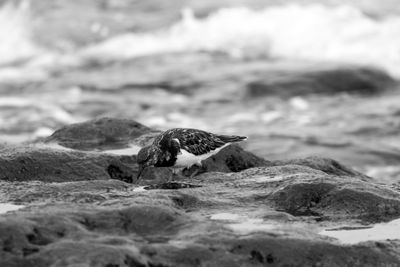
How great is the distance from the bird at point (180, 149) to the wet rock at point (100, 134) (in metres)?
0.84

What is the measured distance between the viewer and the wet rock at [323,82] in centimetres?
1761

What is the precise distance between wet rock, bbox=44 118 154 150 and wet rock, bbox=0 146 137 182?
79 centimetres

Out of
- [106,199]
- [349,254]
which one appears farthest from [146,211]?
[349,254]

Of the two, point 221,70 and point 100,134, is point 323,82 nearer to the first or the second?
point 221,70

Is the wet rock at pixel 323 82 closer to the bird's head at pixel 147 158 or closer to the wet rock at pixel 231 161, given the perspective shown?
the wet rock at pixel 231 161

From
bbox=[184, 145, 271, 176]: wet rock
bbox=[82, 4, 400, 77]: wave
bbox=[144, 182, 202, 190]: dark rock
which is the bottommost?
bbox=[184, 145, 271, 176]: wet rock

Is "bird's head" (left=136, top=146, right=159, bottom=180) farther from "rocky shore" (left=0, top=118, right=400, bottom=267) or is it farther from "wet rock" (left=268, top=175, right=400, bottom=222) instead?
"wet rock" (left=268, top=175, right=400, bottom=222)

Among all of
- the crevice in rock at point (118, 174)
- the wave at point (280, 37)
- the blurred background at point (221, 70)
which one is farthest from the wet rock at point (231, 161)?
the wave at point (280, 37)

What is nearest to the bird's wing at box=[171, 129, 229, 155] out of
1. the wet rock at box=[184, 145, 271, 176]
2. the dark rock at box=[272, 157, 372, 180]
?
the wet rock at box=[184, 145, 271, 176]

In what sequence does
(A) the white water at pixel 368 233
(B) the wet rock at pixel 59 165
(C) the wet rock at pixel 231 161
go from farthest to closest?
(C) the wet rock at pixel 231 161, (B) the wet rock at pixel 59 165, (A) the white water at pixel 368 233

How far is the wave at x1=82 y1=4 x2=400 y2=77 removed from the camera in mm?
20672

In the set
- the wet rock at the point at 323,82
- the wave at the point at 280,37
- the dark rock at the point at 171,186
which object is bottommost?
the wet rock at the point at 323,82

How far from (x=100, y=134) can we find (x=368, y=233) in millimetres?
3584

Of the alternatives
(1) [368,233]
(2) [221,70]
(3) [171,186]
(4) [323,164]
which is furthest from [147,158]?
(2) [221,70]
